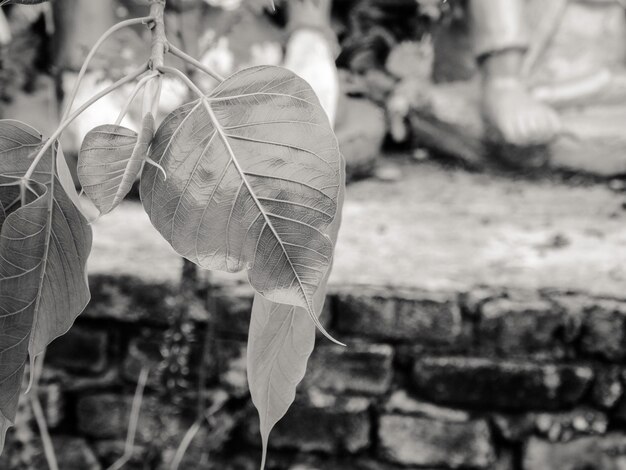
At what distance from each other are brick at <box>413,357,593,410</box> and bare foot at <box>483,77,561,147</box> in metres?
0.88

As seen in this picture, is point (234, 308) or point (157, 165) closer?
point (157, 165)

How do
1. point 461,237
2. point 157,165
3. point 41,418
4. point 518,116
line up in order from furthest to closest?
point 518,116 < point 461,237 < point 41,418 < point 157,165

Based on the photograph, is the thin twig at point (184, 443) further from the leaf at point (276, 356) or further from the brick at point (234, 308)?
the leaf at point (276, 356)

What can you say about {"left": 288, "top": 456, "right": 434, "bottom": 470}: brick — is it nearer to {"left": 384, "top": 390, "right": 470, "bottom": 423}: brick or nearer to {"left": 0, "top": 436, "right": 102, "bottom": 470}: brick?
{"left": 384, "top": 390, "right": 470, "bottom": 423}: brick

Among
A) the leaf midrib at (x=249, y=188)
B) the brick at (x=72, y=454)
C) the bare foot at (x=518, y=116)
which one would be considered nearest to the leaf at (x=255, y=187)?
the leaf midrib at (x=249, y=188)

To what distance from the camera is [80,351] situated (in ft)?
4.89

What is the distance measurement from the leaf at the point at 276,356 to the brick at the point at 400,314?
37.3 inches

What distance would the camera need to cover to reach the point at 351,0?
2.60 meters

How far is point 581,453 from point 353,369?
487mm

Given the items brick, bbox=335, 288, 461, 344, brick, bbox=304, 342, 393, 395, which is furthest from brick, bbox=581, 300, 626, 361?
brick, bbox=304, 342, 393, 395

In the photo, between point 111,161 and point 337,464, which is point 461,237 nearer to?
point 337,464

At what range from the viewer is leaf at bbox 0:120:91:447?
39cm

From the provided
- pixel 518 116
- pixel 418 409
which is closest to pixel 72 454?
pixel 418 409

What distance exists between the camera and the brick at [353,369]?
4.64ft
